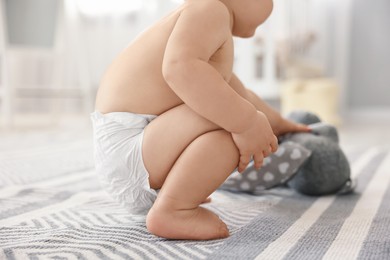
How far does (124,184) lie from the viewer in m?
0.64

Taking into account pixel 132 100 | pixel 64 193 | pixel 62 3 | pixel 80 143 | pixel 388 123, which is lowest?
pixel 388 123

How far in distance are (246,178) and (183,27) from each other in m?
0.34

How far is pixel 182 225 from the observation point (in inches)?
22.4

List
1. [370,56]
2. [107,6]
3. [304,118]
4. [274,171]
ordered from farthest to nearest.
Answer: [107,6], [370,56], [304,118], [274,171]

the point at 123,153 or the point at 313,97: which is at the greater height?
the point at 123,153

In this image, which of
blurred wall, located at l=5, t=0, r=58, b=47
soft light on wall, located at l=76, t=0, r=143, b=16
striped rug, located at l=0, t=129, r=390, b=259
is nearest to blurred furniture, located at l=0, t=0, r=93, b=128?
blurred wall, located at l=5, t=0, r=58, b=47

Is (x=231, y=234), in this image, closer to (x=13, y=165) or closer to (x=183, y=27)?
(x=183, y=27)

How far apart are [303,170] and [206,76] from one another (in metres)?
0.35

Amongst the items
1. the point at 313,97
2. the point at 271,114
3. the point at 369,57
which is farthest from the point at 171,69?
the point at 369,57

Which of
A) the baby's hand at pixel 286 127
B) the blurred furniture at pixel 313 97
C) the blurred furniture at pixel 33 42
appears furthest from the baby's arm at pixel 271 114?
the blurred furniture at pixel 33 42

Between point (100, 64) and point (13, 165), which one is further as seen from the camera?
point (100, 64)

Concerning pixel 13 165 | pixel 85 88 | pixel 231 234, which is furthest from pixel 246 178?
pixel 85 88

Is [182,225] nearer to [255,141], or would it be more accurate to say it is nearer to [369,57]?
[255,141]

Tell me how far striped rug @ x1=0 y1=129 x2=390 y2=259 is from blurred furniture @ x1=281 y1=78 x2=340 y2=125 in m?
1.32
